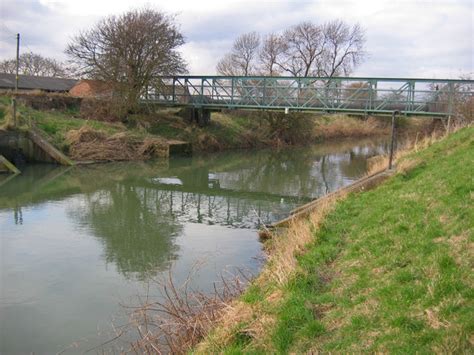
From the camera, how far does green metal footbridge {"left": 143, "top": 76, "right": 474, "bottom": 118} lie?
28.3 meters

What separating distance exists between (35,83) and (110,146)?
1203 inches

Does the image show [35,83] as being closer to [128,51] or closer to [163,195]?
[128,51]

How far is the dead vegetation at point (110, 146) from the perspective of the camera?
88.5ft

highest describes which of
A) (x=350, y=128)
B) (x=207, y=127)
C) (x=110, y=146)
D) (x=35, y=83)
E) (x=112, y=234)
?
(x=35, y=83)

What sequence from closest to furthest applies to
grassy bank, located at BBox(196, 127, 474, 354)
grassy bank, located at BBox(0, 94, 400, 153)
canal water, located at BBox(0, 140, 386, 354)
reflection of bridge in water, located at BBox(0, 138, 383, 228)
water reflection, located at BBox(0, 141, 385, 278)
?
1. grassy bank, located at BBox(196, 127, 474, 354)
2. canal water, located at BBox(0, 140, 386, 354)
3. water reflection, located at BBox(0, 141, 385, 278)
4. reflection of bridge in water, located at BBox(0, 138, 383, 228)
5. grassy bank, located at BBox(0, 94, 400, 153)

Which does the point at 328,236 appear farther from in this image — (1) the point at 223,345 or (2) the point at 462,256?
(1) the point at 223,345

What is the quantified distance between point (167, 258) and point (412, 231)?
18.2 feet

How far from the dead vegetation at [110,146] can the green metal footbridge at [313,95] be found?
6377 millimetres

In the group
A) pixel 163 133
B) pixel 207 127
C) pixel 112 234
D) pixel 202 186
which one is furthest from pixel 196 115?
pixel 112 234

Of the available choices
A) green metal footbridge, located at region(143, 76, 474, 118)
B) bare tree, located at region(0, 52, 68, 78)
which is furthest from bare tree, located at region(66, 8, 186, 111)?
bare tree, located at region(0, 52, 68, 78)

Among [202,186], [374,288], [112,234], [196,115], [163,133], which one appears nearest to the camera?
[374,288]

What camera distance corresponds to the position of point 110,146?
92.5ft

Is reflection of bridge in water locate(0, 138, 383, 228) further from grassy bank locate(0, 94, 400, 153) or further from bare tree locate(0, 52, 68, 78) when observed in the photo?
bare tree locate(0, 52, 68, 78)

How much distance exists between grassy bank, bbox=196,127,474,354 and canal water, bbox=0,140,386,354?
2.35 m
